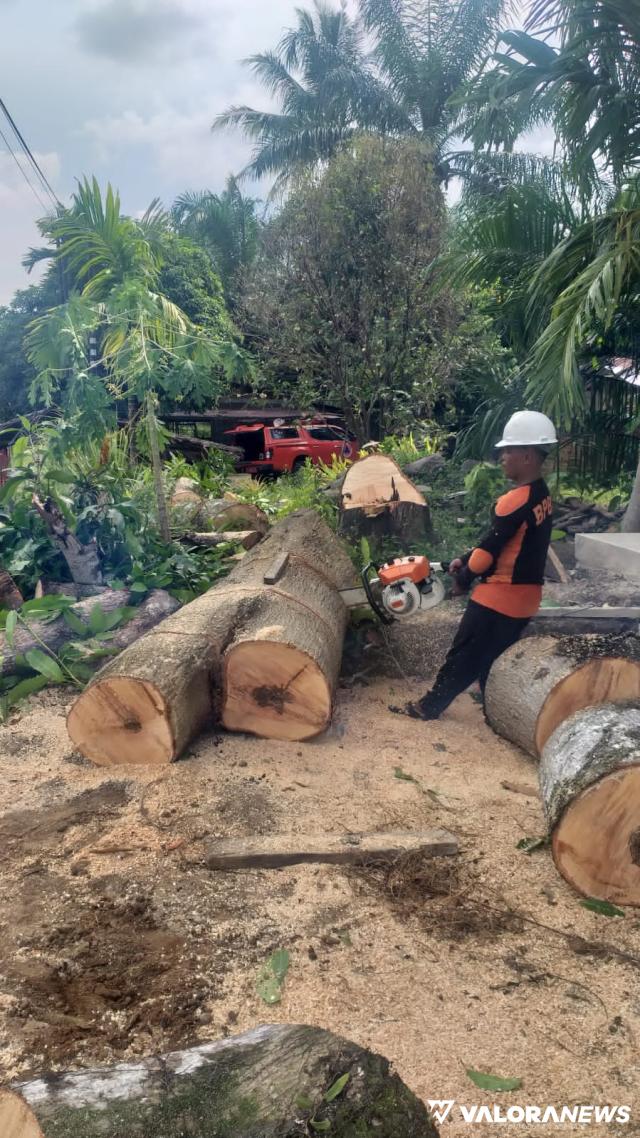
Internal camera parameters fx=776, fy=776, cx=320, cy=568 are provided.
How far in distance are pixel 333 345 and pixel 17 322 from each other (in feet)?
32.6

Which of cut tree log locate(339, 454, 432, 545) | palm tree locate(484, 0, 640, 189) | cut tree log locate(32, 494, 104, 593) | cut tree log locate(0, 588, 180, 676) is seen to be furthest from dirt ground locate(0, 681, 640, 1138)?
palm tree locate(484, 0, 640, 189)

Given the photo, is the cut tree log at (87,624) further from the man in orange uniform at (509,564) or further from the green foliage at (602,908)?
Answer: the green foliage at (602,908)

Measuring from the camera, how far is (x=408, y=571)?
4.16 meters

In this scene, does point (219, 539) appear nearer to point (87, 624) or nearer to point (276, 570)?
point (87, 624)

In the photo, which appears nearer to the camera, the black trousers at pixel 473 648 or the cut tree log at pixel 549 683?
the cut tree log at pixel 549 683

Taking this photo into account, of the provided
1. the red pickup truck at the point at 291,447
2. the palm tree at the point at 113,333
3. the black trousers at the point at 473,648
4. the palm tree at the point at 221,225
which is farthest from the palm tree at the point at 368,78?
the black trousers at the point at 473,648

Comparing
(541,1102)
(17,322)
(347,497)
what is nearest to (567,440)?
(347,497)

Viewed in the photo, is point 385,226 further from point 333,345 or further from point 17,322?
A: point 17,322

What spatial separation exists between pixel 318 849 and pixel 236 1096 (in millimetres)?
1458

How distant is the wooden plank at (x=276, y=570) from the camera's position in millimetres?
4844

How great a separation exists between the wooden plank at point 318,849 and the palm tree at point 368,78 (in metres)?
17.3

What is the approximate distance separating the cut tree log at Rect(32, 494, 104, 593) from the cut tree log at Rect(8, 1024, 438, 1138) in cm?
461

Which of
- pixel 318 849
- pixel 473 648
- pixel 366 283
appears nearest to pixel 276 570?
pixel 473 648

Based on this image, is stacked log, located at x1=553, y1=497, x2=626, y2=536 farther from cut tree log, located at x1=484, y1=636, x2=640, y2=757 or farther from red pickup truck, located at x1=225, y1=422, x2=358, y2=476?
red pickup truck, located at x1=225, y1=422, x2=358, y2=476
